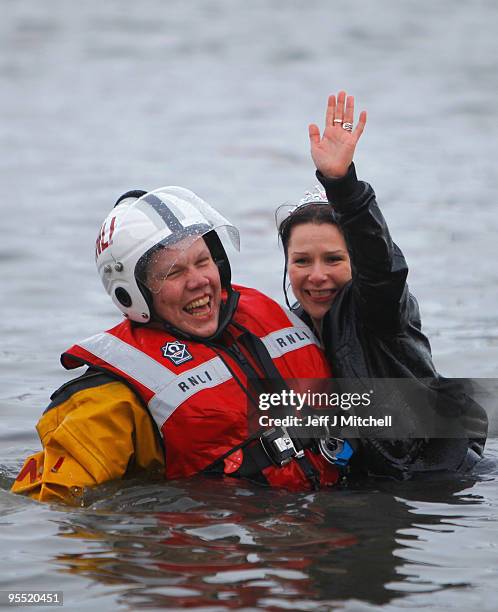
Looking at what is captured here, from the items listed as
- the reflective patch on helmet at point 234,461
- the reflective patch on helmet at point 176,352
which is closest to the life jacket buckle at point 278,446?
the reflective patch on helmet at point 234,461

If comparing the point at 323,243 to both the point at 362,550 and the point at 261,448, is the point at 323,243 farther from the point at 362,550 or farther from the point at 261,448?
the point at 362,550

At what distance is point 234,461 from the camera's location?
20.7ft

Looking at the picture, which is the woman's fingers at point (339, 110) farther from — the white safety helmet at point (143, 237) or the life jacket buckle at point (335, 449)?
the life jacket buckle at point (335, 449)

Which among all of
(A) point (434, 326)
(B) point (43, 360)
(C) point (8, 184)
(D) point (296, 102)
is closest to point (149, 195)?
(B) point (43, 360)

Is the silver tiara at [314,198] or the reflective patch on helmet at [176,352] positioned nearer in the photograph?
the reflective patch on helmet at [176,352]

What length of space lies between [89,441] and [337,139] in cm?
168

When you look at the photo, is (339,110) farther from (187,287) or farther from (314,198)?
(187,287)

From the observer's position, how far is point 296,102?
21.9m

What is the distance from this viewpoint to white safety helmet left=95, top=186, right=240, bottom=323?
6367mm

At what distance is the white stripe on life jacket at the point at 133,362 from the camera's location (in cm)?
627

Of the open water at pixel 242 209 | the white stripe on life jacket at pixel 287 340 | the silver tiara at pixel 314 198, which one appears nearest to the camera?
the open water at pixel 242 209

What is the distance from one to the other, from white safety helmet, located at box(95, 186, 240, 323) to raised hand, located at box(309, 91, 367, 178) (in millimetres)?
661

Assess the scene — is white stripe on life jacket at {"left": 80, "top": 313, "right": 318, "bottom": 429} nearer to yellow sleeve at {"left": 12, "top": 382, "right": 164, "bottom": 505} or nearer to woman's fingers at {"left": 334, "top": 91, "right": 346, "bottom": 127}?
yellow sleeve at {"left": 12, "top": 382, "right": 164, "bottom": 505}

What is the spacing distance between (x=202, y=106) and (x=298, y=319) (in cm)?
1585
